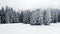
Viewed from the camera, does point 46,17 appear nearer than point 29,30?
No

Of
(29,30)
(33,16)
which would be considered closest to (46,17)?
(33,16)

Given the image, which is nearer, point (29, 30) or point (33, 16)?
point (29, 30)

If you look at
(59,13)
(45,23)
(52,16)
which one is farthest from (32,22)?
(59,13)

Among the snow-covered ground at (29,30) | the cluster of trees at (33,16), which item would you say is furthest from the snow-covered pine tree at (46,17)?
the snow-covered ground at (29,30)

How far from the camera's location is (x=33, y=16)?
1931cm

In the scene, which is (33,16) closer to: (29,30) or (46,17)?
(46,17)

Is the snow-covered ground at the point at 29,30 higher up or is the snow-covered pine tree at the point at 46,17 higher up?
the snow-covered pine tree at the point at 46,17

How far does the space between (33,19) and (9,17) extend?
27.0 feet

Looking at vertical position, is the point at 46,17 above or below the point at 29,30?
above

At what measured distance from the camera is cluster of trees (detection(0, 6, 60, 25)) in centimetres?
1898

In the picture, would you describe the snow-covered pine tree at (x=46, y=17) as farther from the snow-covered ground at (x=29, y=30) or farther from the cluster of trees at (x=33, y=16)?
the snow-covered ground at (x=29, y=30)

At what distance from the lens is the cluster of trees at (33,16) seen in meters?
19.0

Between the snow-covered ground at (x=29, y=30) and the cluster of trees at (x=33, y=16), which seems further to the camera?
the cluster of trees at (x=33, y=16)

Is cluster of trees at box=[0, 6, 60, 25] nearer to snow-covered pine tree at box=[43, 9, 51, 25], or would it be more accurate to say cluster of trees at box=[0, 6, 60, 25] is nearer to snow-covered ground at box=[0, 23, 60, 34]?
snow-covered pine tree at box=[43, 9, 51, 25]
